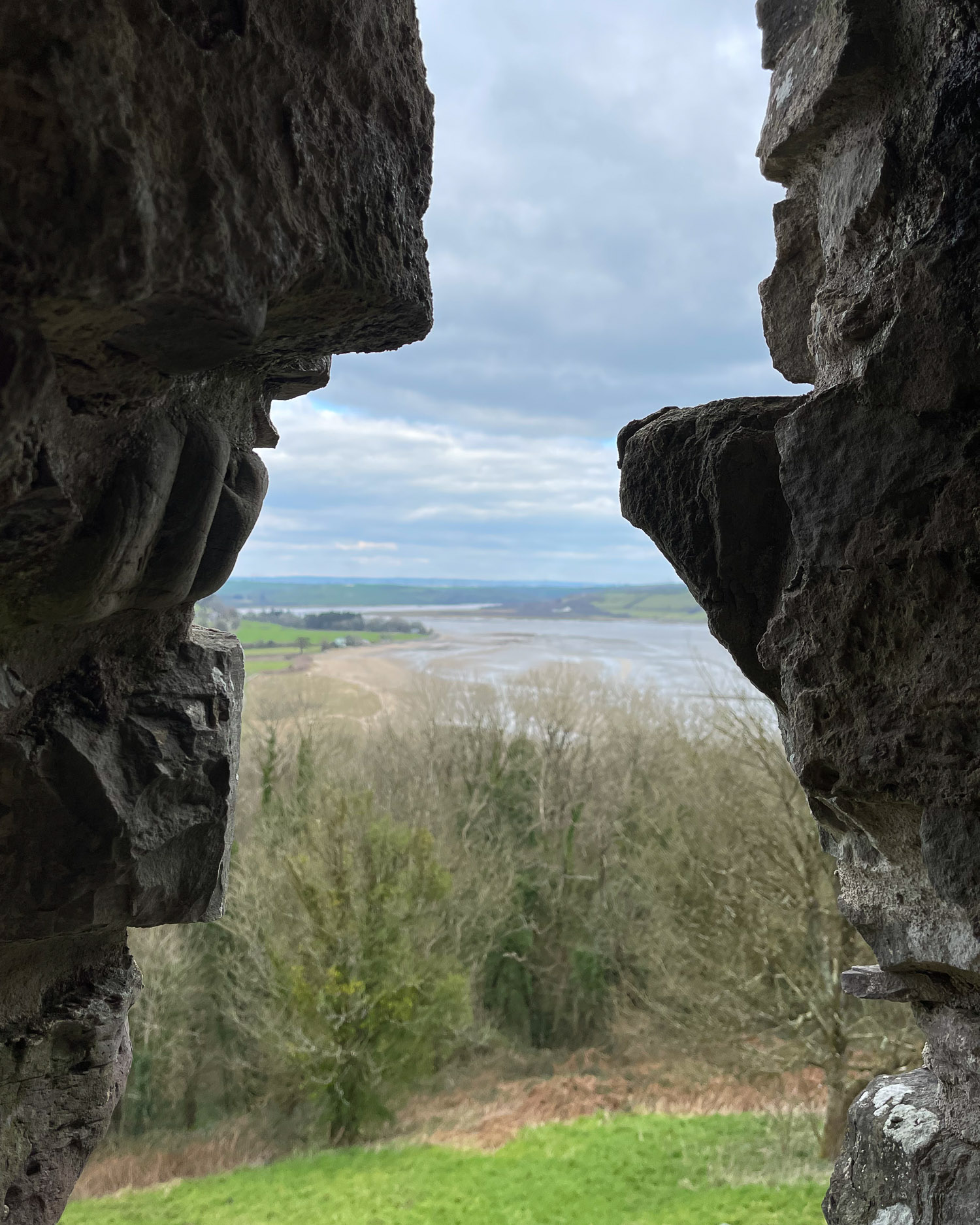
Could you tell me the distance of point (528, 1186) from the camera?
1194 cm

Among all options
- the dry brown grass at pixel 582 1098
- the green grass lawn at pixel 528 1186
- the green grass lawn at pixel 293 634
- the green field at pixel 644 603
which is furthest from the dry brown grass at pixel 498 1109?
the green field at pixel 644 603

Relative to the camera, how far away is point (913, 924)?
117 inches

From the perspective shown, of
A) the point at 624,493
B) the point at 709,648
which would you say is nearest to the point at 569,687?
the point at 709,648

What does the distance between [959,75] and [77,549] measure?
2859mm

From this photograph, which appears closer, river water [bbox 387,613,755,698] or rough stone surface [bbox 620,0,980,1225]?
rough stone surface [bbox 620,0,980,1225]

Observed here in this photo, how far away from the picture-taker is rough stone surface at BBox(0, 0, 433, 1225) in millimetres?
1897

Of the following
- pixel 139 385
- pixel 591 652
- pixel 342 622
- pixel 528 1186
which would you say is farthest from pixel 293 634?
pixel 139 385

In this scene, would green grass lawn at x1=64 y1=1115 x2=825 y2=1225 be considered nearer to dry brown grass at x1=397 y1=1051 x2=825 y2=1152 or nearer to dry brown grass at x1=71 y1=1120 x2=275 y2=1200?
dry brown grass at x1=397 y1=1051 x2=825 y2=1152

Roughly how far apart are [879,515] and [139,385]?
214cm

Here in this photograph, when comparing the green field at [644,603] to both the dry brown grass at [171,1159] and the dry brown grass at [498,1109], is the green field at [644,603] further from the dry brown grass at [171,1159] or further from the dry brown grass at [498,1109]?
the dry brown grass at [171,1159]

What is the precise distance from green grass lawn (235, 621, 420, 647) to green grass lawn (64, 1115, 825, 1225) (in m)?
26.2

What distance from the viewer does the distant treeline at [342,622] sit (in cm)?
4572

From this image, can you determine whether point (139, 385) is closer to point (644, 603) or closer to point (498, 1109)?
point (498, 1109)

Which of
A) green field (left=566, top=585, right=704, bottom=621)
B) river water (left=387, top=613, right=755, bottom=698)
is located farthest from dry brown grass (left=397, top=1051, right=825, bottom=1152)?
green field (left=566, top=585, right=704, bottom=621)
